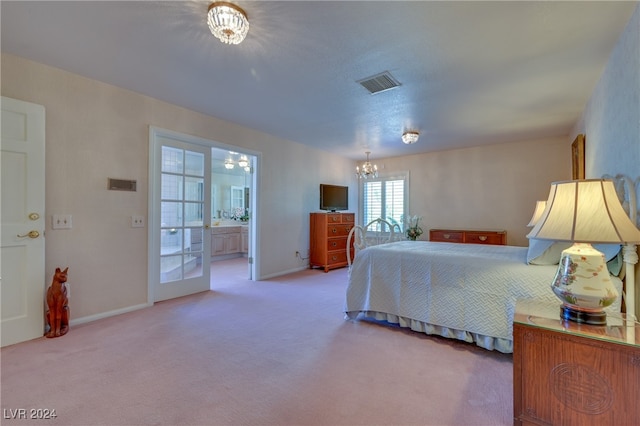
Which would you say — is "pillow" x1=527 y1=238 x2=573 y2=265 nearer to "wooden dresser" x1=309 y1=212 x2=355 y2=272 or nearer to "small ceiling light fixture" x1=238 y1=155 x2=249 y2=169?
"wooden dresser" x1=309 y1=212 x2=355 y2=272

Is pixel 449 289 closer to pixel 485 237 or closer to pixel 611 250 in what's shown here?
pixel 611 250

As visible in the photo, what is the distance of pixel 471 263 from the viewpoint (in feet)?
7.90

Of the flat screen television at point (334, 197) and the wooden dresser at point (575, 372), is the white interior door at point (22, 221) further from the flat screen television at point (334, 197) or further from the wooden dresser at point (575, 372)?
the flat screen television at point (334, 197)

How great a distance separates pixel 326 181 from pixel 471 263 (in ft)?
13.2

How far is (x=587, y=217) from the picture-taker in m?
1.32

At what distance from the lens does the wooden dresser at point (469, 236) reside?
4.97 m

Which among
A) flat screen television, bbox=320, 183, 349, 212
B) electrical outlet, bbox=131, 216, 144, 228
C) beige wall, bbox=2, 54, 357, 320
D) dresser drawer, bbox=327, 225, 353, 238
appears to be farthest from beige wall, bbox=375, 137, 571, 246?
electrical outlet, bbox=131, 216, 144, 228

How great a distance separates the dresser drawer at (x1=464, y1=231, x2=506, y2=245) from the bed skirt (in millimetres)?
3153

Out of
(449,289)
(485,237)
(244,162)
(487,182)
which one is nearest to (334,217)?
(244,162)

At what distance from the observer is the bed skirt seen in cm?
222

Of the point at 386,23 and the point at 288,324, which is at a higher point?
the point at 386,23

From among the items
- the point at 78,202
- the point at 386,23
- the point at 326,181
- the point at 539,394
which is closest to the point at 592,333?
the point at 539,394

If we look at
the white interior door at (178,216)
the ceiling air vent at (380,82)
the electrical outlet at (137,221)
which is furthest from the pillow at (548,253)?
the electrical outlet at (137,221)

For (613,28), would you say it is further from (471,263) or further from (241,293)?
(241,293)
